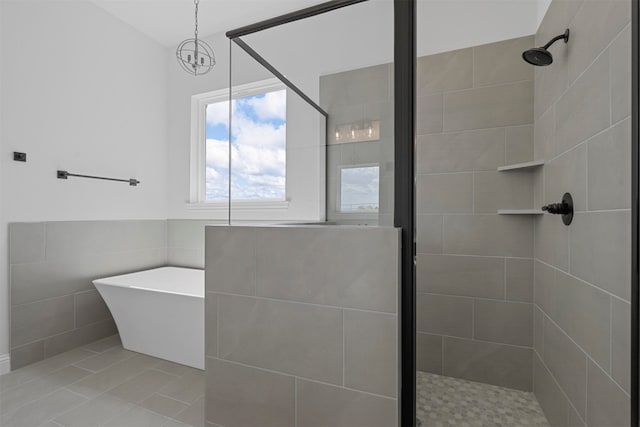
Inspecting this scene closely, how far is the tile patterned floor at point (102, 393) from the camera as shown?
1.59 m

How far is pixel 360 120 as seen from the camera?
1224 millimetres

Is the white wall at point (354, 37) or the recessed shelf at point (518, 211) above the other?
the white wall at point (354, 37)

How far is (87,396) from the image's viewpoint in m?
1.78

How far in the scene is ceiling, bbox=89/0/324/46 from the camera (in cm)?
257

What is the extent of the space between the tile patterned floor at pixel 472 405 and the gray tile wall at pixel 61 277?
8.53 ft

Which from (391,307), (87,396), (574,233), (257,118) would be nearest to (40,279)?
(87,396)

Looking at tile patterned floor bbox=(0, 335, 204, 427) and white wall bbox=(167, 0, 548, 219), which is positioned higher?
white wall bbox=(167, 0, 548, 219)

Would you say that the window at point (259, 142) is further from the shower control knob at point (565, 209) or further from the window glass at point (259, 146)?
the shower control knob at point (565, 209)

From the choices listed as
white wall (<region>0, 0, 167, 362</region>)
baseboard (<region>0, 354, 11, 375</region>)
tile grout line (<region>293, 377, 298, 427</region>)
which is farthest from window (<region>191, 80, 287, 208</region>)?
baseboard (<region>0, 354, 11, 375</region>)

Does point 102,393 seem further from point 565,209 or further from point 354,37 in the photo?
point 565,209

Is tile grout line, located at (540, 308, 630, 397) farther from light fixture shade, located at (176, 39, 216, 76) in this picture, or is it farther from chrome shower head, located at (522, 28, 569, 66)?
light fixture shade, located at (176, 39, 216, 76)

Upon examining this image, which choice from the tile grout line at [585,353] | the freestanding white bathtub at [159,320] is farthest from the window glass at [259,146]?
the tile grout line at [585,353]

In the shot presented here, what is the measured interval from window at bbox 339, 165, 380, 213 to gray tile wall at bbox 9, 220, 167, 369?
2.34m

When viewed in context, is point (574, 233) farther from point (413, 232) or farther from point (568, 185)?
point (413, 232)
